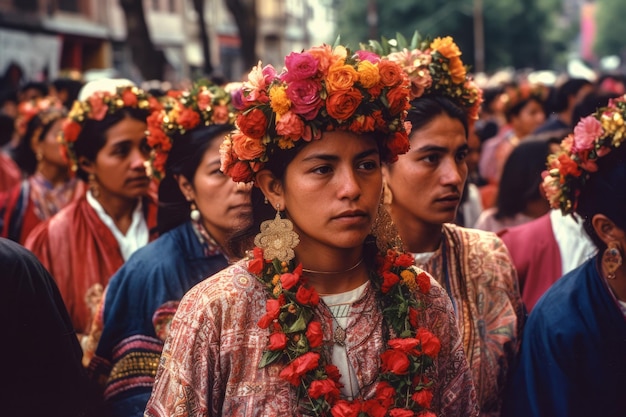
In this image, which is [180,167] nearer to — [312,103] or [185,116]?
[185,116]

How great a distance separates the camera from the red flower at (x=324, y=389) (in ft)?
10.2

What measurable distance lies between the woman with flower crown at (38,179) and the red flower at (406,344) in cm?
479

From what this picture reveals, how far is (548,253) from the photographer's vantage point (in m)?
5.39

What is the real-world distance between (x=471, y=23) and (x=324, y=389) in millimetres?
55187

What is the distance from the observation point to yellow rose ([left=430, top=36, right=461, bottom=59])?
466 cm

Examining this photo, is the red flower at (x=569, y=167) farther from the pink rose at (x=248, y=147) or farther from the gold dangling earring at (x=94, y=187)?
the gold dangling earring at (x=94, y=187)

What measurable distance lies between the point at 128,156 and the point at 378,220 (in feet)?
9.84

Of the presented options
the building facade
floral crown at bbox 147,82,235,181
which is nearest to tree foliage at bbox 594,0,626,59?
the building facade

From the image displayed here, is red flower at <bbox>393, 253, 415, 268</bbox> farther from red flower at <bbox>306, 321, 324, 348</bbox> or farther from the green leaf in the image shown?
the green leaf

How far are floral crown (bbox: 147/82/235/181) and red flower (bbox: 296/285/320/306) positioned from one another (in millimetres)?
1947

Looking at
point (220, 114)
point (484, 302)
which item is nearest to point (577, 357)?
point (484, 302)

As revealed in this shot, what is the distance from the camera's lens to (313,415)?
3166 mm

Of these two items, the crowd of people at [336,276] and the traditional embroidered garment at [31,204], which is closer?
the crowd of people at [336,276]

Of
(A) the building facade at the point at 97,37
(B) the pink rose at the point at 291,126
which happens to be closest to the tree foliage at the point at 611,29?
(A) the building facade at the point at 97,37
